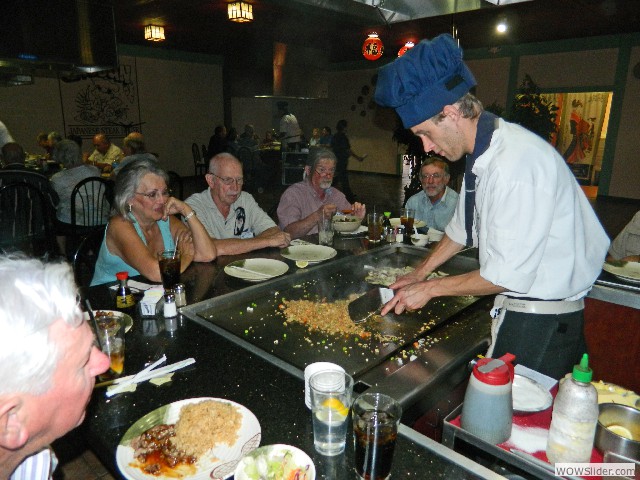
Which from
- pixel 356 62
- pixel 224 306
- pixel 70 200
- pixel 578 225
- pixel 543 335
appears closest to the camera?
pixel 578 225

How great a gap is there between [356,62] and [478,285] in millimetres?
12727

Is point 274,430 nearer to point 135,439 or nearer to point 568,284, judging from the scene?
point 135,439

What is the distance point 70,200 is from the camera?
191 inches

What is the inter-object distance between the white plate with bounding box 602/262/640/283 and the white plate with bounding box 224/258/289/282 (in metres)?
1.65

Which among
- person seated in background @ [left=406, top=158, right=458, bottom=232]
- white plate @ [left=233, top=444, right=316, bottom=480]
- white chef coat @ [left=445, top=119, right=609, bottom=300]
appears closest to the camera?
white plate @ [left=233, top=444, right=316, bottom=480]

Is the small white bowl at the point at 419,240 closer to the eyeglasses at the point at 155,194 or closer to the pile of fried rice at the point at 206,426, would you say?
the eyeglasses at the point at 155,194

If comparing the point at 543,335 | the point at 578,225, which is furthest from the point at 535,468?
the point at 578,225

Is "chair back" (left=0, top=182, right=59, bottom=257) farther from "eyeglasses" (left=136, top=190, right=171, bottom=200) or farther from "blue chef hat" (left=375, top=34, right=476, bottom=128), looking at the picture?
"blue chef hat" (left=375, top=34, right=476, bottom=128)

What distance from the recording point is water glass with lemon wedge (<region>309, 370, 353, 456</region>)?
953mm

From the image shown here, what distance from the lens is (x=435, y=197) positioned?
3.90 m

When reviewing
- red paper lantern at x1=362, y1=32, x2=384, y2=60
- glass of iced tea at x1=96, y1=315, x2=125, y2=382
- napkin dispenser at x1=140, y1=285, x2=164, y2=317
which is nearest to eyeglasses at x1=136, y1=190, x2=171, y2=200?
napkin dispenser at x1=140, y1=285, x2=164, y2=317

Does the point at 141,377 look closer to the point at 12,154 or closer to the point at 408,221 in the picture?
the point at 408,221

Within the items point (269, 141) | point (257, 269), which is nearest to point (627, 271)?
point (257, 269)

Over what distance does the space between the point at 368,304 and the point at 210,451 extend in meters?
0.95
